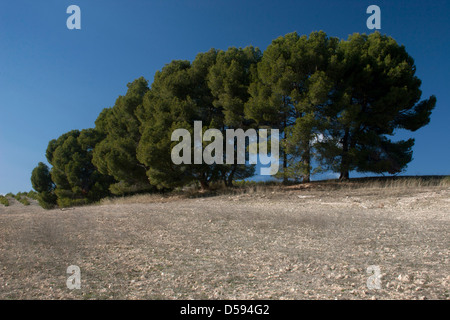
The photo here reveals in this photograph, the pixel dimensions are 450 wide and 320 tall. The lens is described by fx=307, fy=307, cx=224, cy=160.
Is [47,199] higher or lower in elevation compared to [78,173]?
lower

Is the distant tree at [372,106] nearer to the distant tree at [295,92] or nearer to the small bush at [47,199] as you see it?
the distant tree at [295,92]

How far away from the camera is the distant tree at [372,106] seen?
16.4 m

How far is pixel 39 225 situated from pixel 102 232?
81.9 inches

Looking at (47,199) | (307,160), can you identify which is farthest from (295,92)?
(47,199)

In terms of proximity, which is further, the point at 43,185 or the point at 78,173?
the point at 43,185

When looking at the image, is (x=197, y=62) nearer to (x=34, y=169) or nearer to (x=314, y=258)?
(x=314, y=258)

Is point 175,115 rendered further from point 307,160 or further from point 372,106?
point 372,106

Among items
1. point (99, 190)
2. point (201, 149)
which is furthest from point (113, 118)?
point (201, 149)

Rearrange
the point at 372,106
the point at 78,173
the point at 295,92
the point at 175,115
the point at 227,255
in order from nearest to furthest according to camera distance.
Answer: the point at 227,255 < the point at 295,92 < the point at 372,106 < the point at 175,115 < the point at 78,173

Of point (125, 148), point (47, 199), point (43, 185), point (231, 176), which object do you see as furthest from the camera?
point (43, 185)

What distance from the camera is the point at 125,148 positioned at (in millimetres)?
20062

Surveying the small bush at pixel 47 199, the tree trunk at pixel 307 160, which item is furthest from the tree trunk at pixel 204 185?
the small bush at pixel 47 199

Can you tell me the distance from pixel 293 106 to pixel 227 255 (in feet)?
43.5

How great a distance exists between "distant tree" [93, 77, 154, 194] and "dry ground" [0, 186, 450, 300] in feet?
34.2
